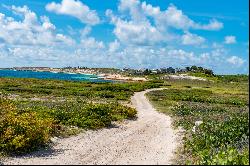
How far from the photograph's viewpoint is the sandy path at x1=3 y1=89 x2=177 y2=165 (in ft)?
84.5

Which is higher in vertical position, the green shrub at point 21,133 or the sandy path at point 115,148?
the green shrub at point 21,133

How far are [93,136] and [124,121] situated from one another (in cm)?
1011

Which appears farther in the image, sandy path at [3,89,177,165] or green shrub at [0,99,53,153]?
green shrub at [0,99,53,153]

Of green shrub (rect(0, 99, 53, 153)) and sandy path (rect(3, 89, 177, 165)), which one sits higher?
green shrub (rect(0, 99, 53, 153))

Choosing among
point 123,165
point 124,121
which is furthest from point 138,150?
point 124,121

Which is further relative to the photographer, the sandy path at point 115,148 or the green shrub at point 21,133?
the green shrub at point 21,133

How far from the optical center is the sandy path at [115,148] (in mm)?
25750

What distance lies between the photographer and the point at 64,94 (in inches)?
3300

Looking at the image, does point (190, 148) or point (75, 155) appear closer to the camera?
point (75, 155)

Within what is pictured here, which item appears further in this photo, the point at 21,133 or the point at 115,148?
the point at 115,148

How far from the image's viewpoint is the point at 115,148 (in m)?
29.9

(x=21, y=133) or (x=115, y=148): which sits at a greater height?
(x=21, y=133)

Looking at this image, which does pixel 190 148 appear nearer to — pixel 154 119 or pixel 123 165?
pixel 123 165

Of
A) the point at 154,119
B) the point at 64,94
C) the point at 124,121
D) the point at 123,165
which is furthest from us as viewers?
the point at 64,94
